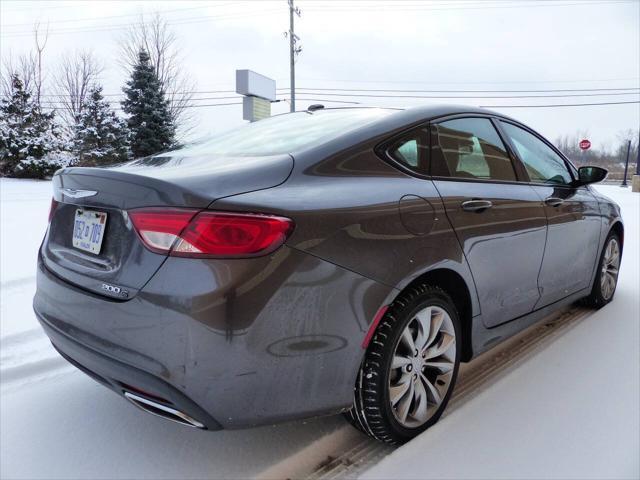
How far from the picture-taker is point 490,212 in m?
2.32

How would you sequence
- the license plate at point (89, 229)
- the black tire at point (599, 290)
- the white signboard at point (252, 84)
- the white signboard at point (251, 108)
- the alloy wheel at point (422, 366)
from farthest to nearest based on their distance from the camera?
the white signboard at point (251, 108), the white signboard at point (252, 84), the black tire at point (599, 290), the alloy wheel at point (422, 366), the license plate at point (89, 229)

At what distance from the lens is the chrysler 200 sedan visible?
4.84 ft

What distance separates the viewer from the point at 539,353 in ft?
9.72

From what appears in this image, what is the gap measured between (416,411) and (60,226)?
5.64ft

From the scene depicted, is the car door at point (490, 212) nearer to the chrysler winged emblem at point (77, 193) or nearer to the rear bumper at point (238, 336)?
the rear bumper at point (238, 336)

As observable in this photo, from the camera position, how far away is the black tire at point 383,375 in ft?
5.92

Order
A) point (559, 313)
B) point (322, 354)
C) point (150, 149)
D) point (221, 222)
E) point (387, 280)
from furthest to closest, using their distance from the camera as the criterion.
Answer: point (150, 149) < point (559, 313) < point (387, 280) < point (322, 354) < point (221, 222)

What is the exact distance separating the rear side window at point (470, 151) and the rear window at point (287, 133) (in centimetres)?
31

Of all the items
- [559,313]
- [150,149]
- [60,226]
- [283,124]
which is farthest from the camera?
[150,149]

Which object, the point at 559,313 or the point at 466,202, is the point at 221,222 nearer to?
the point at 466,202

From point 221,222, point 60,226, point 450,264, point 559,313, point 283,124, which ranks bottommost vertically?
point 559,313

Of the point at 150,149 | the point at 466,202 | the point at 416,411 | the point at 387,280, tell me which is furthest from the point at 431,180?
the point at 150,149

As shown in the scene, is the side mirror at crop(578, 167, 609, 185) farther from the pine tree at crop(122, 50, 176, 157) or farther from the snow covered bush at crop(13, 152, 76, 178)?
the pine tree at crop(122, 50, 176, 157)

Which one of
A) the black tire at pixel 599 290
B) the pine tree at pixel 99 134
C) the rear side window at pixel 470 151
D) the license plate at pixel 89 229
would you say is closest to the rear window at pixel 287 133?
the rear side window at pixel 470 151
